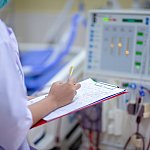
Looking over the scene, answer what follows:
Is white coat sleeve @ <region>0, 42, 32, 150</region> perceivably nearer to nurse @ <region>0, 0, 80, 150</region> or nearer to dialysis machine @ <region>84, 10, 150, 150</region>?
nurse @ <region>0, 0, 80, 150</region>

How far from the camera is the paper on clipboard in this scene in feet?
3.08

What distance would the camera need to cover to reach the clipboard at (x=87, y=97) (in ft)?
3.06

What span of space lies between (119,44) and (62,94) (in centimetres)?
48

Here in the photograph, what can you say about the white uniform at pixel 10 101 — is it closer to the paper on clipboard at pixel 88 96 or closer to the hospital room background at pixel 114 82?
the paper on clipboard at pixel 88 96

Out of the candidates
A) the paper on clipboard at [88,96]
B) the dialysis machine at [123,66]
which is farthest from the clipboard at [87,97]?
the dialysis machine at [123,66]

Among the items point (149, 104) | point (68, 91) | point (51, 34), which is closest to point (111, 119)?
point (149, 104)

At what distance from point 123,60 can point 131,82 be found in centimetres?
11

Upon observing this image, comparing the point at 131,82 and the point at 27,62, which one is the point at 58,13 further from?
the point at 131,82

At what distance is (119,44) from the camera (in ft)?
4.40

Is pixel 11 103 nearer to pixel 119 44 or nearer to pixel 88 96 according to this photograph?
pixel 88 96

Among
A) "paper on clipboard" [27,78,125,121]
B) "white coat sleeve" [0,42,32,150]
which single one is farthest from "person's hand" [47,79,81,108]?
"white coat sleeve" [0,42,32,150]

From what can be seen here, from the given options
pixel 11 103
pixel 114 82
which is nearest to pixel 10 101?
pixel 11 103

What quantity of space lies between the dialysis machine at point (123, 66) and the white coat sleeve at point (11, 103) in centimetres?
58

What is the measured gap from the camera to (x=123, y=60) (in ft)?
4.42
